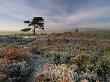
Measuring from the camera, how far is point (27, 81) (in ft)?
37.8

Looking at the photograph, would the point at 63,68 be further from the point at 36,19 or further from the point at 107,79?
the point at 36,19

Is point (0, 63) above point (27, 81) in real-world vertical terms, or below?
above

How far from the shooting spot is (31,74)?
41.0 ft

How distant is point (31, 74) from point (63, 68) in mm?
1867

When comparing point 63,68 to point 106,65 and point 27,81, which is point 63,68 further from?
point 106,65

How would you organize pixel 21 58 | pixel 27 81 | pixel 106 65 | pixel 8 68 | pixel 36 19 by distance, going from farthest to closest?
1. pixel 36 19
2. pixel 21 58
3. pixel 106 65
4. pixel 8 68
5. pixel 27 81

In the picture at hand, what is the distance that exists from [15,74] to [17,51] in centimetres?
413

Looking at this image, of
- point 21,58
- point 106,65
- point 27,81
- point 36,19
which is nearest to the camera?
point 27,81

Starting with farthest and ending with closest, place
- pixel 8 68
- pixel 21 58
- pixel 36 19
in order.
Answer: pixel 36 19, pixel 21 58, pixel 8 68

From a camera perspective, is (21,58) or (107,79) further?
(21,58)

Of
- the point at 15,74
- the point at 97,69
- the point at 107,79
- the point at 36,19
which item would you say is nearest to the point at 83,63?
the point at 97,69

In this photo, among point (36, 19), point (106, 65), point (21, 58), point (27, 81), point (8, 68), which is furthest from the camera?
point (36, 19)

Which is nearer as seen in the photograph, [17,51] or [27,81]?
[27,81]

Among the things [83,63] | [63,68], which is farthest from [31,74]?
[83,63]
